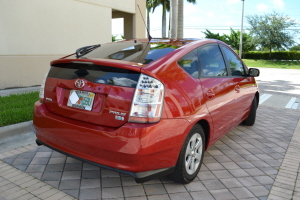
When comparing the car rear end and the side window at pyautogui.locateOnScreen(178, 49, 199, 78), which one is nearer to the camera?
the car rear end

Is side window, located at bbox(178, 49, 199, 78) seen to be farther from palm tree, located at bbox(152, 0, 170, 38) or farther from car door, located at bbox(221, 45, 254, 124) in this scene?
palm tree, located at bbox(152, 0, 170, 38)

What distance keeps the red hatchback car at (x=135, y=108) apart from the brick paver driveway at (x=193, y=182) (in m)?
0.24

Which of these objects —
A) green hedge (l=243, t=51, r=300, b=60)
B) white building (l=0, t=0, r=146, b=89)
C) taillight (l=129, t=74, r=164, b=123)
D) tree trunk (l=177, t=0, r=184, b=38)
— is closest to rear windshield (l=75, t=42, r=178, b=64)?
taillight (l=129, t=74, r=164, b=123)

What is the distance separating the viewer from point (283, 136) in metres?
5.05

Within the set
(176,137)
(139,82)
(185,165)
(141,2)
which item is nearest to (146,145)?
(176,137)

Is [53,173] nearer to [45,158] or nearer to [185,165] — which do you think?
[45,158]

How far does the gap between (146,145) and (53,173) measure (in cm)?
148

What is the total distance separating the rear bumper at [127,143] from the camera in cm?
241

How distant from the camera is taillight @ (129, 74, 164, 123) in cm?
242

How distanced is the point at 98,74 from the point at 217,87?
5.18 feet

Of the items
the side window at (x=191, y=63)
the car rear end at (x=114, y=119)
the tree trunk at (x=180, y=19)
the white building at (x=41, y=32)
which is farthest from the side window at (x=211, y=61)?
the tree trunk at (x=180, y=19)

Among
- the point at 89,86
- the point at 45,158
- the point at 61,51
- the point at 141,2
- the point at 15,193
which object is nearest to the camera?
the point at 89,86

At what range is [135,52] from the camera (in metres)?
3.06

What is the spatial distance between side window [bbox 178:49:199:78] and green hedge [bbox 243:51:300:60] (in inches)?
1591
